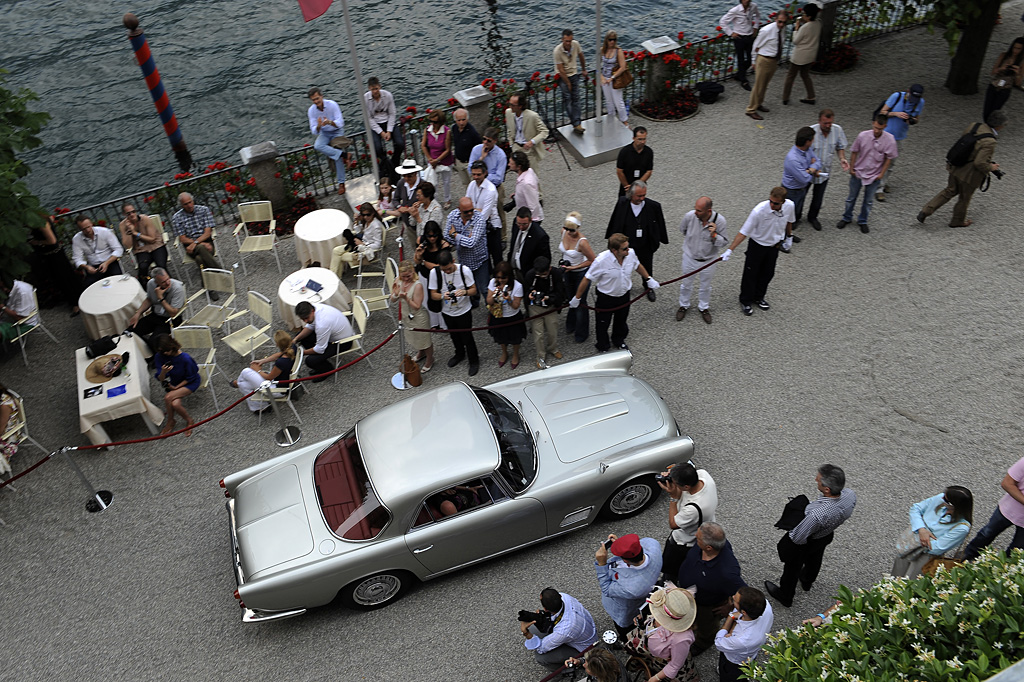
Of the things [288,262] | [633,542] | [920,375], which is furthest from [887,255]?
[288,262]

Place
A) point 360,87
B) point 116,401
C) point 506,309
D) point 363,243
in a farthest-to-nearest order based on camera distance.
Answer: point 363,243 → point 360,87 → point 506,309 → point 116,401

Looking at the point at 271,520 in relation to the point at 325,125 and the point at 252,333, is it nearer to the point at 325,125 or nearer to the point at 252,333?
the point at 252,333

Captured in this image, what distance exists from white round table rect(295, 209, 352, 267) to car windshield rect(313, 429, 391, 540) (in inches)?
171

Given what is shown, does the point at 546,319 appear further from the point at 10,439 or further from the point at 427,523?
the point at 10,439

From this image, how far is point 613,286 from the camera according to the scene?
9109 mm

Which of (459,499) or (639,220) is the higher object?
(639,220)

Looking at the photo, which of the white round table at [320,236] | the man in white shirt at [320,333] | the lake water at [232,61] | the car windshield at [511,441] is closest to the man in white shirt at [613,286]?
the car windshield at [511,441]

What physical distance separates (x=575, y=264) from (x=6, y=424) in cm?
705

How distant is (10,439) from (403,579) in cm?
530

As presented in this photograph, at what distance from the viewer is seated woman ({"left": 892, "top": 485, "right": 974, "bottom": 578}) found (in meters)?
5.91

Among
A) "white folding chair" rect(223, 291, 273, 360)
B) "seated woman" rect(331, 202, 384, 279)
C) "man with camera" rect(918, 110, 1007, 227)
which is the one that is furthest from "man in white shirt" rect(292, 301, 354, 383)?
"man with camera" rect(918, 110, 1007, 227)

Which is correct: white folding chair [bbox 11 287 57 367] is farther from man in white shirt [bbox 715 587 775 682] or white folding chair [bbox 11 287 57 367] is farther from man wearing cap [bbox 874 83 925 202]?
man wearing cap [bbox 874 83 925 202]

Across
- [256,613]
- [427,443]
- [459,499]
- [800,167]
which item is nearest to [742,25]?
[800,167]

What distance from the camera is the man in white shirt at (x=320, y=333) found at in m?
9.27
